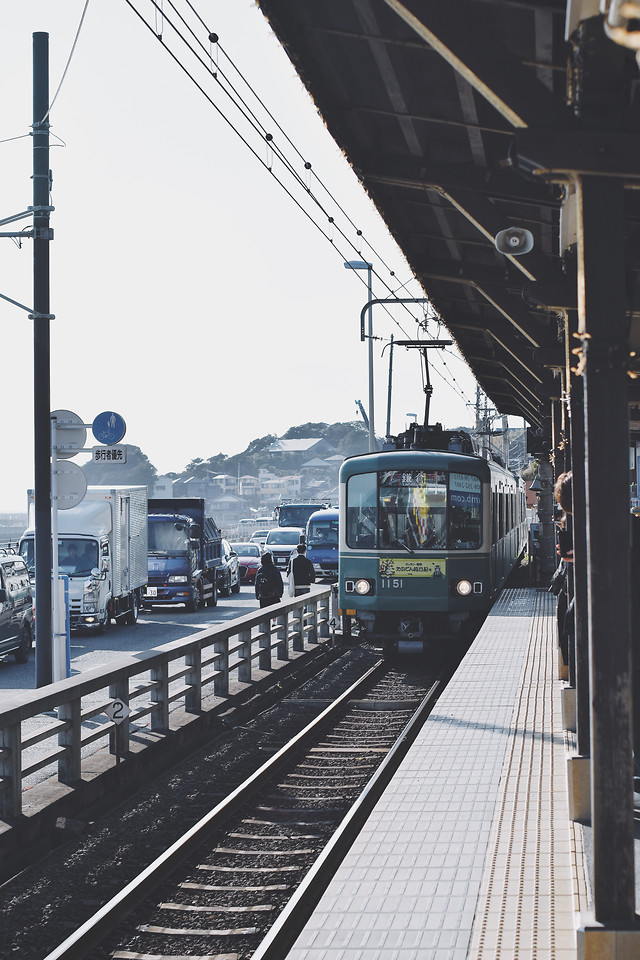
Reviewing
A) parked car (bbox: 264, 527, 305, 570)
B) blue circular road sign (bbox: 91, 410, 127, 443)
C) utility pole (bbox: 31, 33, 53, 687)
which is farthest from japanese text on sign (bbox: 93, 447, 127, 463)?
parked car (bbox: 264, 527, 305, 570)

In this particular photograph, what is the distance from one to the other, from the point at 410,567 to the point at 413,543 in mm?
364

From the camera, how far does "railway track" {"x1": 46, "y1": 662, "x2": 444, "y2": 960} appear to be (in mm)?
6195

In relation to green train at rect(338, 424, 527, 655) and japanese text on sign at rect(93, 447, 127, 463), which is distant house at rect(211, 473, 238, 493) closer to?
green train at rect(338, 424, 527, 655)

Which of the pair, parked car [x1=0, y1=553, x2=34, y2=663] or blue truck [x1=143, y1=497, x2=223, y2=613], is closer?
parked car [x1=0, y1=553, x2=34, y2=663]

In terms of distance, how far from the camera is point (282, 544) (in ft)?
137

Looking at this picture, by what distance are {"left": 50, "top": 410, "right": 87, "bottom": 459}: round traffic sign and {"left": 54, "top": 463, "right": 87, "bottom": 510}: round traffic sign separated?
221mm

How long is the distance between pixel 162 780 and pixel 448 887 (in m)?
5.12

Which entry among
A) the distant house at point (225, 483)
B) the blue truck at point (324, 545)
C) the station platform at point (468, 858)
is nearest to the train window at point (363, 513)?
the station platform at point (468, 858)

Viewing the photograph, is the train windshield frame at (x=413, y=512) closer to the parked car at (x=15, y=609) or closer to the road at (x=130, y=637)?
the road at (x=130, y=637)

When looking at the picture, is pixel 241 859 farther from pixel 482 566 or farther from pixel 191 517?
pixel 191 517

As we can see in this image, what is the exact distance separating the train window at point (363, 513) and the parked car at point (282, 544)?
23.2 metres

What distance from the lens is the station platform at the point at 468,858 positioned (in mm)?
4832

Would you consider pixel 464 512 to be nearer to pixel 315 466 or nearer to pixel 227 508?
pixel 227 508

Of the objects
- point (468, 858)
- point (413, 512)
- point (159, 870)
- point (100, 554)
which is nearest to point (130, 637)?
point (100, 554)
